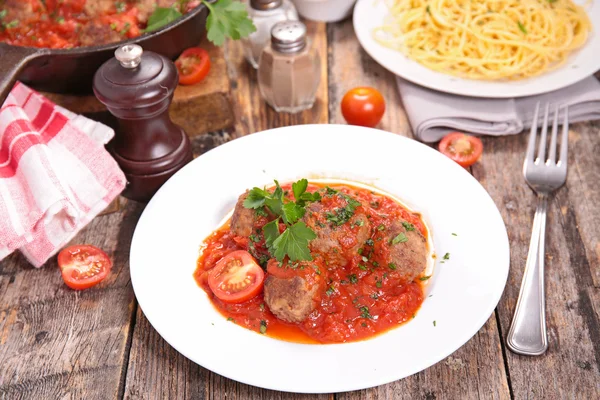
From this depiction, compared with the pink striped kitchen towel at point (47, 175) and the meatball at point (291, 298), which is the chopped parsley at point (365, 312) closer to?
the meatball at point (291, 298)

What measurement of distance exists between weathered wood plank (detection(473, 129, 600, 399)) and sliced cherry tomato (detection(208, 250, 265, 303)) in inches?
57.5

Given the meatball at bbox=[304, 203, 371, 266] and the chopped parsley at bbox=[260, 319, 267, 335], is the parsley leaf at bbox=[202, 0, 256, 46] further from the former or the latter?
the chopped parsley at bbox=[260, 319, 267, 335]

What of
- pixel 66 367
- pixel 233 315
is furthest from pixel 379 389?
pixel 66 367

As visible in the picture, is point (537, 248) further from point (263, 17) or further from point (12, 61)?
point (12, 61)

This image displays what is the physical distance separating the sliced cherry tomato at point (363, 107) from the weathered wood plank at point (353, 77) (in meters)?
0.23

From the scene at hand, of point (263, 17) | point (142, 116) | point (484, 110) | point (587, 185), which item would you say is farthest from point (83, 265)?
point (587, 185)

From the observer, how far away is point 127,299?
385 cm

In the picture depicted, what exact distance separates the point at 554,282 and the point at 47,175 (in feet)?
10.6

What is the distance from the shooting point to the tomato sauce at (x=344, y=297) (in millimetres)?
3310

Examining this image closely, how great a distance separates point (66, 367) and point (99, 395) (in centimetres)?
30

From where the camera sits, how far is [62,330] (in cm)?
369

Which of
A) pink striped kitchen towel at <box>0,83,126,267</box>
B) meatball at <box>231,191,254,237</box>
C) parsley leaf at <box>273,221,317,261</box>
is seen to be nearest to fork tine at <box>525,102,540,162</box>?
parsley leaf at <box>273,221,317,261</box>

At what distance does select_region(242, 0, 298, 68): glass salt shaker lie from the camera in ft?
17.5

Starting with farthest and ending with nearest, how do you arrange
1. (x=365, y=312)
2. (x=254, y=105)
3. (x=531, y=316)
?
(x=254, y=105) → (x=531, y=316) → (x=365, y=312)
